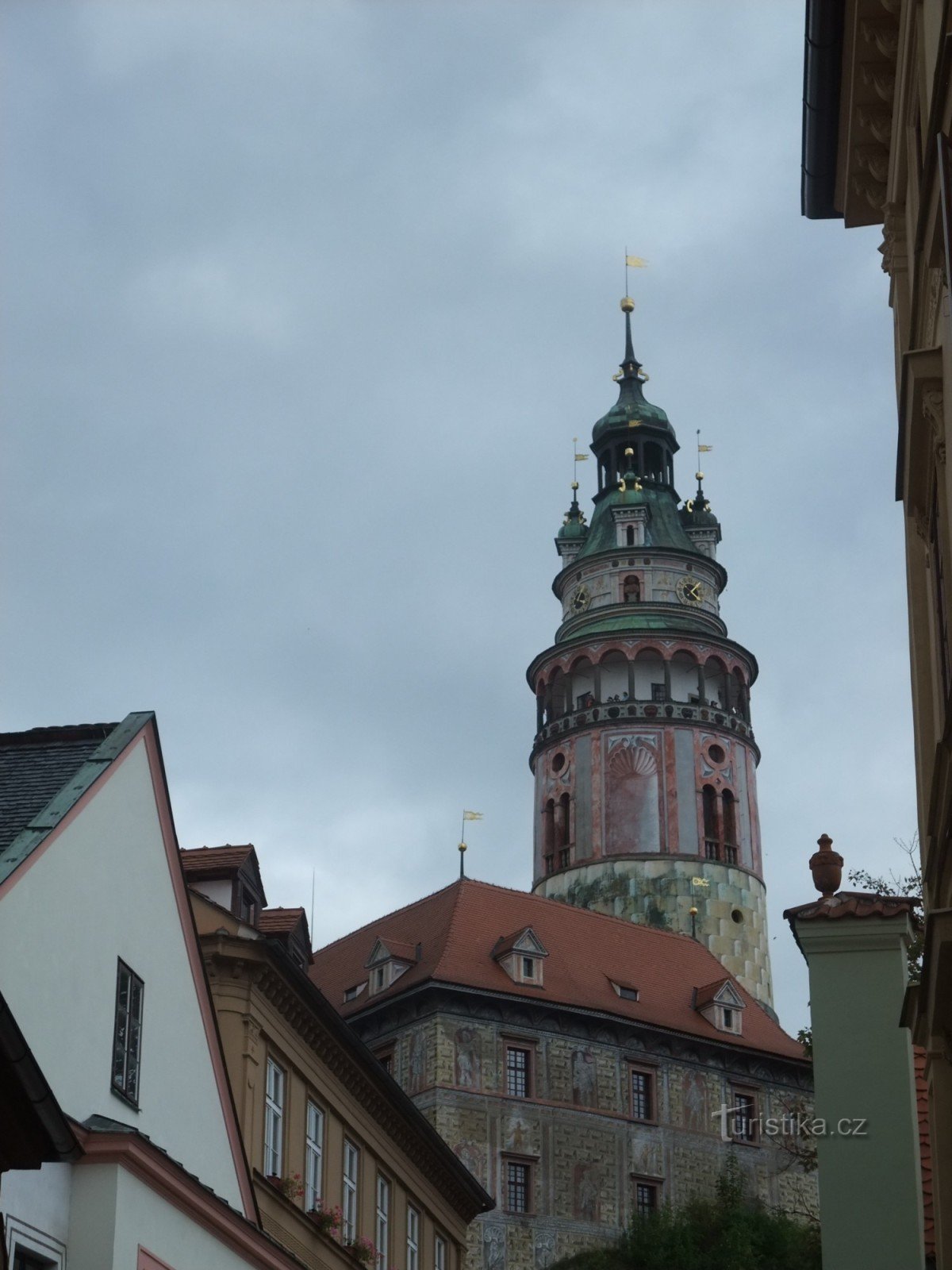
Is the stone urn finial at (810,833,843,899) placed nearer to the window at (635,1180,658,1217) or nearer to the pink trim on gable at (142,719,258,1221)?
the pink trim on gable at (142,719,258,1221)

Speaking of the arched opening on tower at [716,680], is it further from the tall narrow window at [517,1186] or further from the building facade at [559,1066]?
the tall narrow window at [517,1186]

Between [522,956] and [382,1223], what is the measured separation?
2726 centimetres

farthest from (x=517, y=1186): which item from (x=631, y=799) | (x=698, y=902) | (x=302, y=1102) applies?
(x=302, y=1102)

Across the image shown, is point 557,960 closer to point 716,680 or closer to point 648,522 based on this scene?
point 716,680

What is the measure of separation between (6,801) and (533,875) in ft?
195

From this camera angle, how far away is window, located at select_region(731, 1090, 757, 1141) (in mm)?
58844

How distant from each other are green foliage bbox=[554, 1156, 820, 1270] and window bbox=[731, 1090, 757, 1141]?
2262mm

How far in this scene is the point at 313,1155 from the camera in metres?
27.4

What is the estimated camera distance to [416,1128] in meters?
32.0

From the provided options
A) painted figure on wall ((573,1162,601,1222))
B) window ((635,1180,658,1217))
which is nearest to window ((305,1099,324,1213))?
painted figure on wall ((573,1162,601,1222))

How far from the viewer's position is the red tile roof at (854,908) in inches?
579

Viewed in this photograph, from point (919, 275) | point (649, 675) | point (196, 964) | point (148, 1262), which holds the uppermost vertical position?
point (649, 675)

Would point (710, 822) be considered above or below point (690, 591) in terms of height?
below

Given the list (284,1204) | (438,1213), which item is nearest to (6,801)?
(284,1204)
